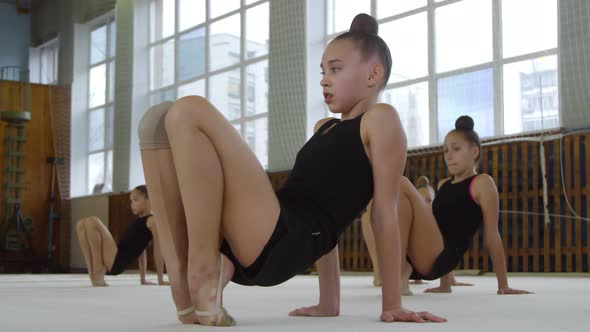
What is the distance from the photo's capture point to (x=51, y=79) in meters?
17.7

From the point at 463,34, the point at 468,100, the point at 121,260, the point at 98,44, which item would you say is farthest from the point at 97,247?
the point at 98,44

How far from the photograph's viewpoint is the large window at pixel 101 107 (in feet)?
51.4

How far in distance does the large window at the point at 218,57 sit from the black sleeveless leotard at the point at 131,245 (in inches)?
247

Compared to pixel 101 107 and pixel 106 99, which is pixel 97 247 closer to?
pixel 106 99

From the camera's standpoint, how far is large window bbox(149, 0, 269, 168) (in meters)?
11.8

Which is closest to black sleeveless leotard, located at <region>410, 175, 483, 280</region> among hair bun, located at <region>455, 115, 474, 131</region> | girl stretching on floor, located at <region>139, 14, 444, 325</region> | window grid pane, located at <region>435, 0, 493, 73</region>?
hair bun, located at <region>455, 115, 474, 131</region>

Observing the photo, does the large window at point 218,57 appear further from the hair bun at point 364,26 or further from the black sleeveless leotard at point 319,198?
the black sleeveless leotard at point 319,198

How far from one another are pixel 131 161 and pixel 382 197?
12.9 meters

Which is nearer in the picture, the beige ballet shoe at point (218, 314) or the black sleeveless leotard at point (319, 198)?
the beige ballet shoe at point (218, 314)

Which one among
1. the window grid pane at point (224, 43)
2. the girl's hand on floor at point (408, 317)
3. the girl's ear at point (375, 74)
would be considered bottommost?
the girl's hand on floor at point (408, 317)

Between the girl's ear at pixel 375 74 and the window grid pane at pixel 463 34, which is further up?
the window grid pane at pixel 463 34

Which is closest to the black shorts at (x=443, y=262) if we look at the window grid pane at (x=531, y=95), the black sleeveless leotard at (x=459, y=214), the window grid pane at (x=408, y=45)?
the black sleeveless leotard at (x=459, y=214)

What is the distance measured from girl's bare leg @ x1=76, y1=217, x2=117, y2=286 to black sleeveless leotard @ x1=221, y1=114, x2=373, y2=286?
3.81m

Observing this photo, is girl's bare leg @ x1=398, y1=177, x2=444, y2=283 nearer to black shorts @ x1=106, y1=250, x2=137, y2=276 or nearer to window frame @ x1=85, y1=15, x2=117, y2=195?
black shorts @ x1=106, y1=250, x2=137, y2=276
